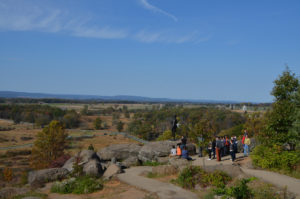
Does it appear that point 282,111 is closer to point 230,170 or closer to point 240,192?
point 230,170

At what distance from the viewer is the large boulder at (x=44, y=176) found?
16545 millimetres

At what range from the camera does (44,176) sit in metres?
17.0

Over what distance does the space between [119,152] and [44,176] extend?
720 centimetres

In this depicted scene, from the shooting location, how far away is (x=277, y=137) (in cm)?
1756

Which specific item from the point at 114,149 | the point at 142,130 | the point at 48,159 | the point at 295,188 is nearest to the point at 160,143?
the point at 114,149

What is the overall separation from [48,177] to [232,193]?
1132 centimetres

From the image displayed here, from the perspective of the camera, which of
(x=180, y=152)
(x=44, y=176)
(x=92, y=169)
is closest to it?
(x=44, y=176)

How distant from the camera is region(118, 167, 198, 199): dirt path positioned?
12171 millimetres

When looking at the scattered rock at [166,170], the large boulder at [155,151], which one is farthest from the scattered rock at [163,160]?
the scattered rock at [166,170]

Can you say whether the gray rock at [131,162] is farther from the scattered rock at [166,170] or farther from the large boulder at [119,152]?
the scattered rock at [166,170]

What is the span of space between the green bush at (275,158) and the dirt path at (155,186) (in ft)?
21.1

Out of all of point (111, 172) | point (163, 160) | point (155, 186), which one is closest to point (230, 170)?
point (155, 186)

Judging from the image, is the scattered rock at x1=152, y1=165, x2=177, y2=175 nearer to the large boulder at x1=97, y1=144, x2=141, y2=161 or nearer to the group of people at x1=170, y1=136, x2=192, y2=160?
the group of people at x1=170, y1=136, x2=192, y2=160

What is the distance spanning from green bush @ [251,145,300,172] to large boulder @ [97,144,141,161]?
32.0 feet
